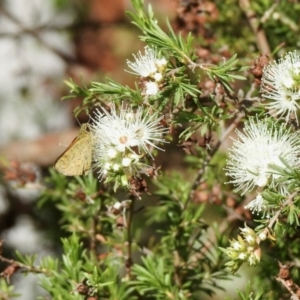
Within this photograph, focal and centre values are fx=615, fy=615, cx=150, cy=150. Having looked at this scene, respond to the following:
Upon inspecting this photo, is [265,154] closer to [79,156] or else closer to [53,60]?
[79,156]

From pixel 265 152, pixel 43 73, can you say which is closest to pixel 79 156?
pixel 265 152

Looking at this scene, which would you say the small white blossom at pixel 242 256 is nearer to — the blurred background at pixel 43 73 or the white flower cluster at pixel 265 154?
the white flower cluster at pixel 265 154

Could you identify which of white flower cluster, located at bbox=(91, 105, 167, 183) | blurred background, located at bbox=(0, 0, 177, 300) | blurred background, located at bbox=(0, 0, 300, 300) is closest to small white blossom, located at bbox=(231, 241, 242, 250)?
white flower cluster, located at bbox=(91, 105, 167, 183)

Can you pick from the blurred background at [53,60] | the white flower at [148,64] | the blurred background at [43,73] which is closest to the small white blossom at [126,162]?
the white flower at [148,64]

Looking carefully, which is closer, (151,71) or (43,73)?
(151,71)

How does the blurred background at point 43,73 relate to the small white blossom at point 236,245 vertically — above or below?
above

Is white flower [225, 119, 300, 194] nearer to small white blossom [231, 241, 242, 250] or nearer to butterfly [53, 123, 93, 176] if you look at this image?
small white blossom [231, 241, 242, 250]
